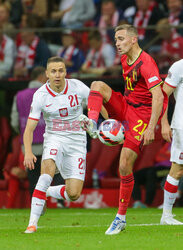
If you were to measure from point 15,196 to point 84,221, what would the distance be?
373cm

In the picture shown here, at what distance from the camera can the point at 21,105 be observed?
11828mm

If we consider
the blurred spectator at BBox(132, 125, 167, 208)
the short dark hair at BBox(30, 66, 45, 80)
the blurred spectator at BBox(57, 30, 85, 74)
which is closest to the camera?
the short dark hair at BBox(30, 66, 45, 80)

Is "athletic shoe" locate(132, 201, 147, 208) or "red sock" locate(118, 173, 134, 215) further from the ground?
"red sock" locate(118, 173, 134, 215)

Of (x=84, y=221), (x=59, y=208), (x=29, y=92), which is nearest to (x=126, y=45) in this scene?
(x=84, y=221)

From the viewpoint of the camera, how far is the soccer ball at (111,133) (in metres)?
7.25

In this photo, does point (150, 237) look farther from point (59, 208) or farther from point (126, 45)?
point (59, 208)

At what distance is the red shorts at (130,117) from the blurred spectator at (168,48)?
14.7 ft

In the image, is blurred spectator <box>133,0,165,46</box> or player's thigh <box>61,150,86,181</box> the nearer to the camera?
player's thigh <box>61,150,86,181</box>

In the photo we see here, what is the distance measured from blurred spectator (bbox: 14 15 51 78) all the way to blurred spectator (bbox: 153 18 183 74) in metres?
2.37

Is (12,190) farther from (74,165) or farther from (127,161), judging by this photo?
(127,161)

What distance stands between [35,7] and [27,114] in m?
5.04

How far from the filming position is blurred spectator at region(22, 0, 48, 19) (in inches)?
624

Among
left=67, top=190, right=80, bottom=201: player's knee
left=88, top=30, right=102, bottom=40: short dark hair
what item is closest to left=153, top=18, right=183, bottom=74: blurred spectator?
left=88, top=30, right=102, bottom=40: short dark hair

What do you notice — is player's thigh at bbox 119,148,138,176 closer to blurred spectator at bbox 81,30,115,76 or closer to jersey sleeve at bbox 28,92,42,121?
jersey sleeve at bbox 28,92,42,121
